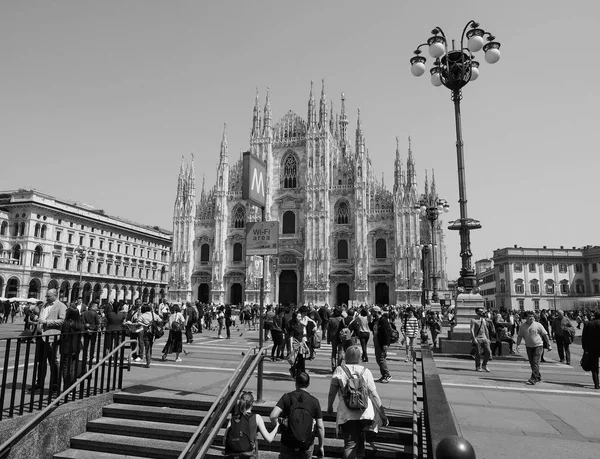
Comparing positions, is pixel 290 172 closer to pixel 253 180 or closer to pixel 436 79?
pixel 436 79

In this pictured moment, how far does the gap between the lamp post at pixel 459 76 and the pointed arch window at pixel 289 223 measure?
34.3 m

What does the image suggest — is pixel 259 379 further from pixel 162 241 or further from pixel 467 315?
pixel 162 241

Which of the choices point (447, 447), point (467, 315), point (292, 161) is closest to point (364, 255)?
point (292, 161)

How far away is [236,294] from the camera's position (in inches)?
1914

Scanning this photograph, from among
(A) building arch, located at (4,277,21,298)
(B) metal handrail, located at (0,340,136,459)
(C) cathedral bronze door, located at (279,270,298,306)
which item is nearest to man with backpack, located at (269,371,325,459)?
(B) metal handrail, located at (0,340,136,459)

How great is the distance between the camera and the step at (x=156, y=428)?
565cm

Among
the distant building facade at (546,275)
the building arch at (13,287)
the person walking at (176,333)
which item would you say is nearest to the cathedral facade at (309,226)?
the building arch at (13,287)

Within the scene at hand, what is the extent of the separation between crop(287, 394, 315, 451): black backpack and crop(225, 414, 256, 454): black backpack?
418 mm

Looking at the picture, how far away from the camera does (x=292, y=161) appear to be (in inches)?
1945

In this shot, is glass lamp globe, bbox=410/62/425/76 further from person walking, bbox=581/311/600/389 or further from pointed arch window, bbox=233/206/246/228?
pointed arch window, bbox=233/206/246/228

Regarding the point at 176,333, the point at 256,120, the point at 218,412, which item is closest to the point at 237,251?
the point at 256,120

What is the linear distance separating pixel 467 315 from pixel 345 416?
35.4 feet

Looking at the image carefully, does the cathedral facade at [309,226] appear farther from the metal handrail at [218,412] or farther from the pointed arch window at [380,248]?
the metal handrail at [218,412]

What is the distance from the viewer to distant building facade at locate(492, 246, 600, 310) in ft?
210
